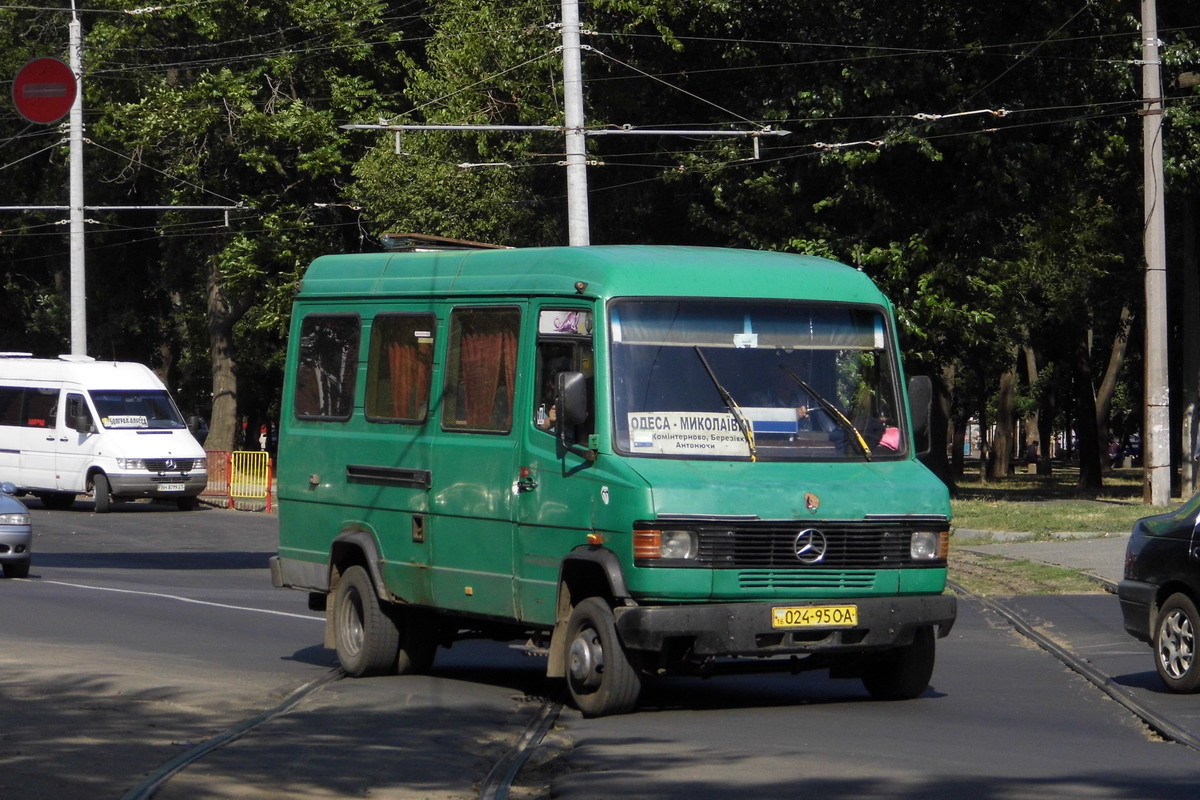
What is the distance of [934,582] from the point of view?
10320mm

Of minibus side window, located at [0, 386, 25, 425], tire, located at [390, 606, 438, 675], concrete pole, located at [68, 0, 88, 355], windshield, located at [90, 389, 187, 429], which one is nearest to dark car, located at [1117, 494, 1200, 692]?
tire, located at [390, 606, 438, 675]

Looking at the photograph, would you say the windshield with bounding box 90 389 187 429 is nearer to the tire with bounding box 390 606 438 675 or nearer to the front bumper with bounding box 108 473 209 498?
the front bumper with bounding box 108 473 209 498

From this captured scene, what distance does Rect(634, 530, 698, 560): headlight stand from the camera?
9.63m

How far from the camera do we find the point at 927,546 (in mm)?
10320

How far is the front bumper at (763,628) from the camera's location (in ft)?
31.4

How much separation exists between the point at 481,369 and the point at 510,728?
2415 mm

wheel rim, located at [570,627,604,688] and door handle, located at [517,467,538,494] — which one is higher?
door handle, located at [517,467,538,494]

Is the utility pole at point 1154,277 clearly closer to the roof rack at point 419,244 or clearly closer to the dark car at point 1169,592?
the dark car at point 1169,592

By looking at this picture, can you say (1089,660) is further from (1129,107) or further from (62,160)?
(62,160)

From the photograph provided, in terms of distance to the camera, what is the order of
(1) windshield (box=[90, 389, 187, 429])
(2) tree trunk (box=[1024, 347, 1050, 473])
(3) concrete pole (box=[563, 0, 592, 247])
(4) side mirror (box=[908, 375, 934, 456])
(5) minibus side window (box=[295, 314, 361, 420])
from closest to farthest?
(4) side mirror (box=[908, 375, 934, 456]) < (5) minibus side window (box=[295, 314, 361, 420]) < (3) concrete pole (box=[563, 0, 592, 247]) < (1) windshield (box=[90, 389, 187, 429]) < (2) tree trunk (box=[1024, 347, 1050, 473])

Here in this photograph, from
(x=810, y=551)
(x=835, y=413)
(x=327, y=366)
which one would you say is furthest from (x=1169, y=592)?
(x=327, y=366)

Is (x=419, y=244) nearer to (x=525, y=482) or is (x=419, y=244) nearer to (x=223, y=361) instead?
(x=525, y=482)

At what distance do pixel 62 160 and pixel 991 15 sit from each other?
28.0m

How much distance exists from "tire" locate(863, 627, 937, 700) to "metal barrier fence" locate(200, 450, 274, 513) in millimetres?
26383
